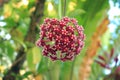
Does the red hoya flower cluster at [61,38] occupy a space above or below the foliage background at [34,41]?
below

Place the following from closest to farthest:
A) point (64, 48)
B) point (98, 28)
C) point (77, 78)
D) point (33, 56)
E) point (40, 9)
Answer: point (64, 48)
point (33, 56)
point (40, 9)
point (77, 78)
point (98, 28)

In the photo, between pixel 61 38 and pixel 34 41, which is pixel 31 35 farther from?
pixel 61 38

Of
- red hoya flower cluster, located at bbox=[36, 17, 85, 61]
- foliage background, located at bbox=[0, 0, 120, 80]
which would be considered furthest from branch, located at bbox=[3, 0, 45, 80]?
red hoya flower cluster, located at bbox=[36, 17, 85, 61]

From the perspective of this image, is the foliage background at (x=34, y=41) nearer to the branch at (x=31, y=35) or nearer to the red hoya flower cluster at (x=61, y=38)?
the branch at (x=31, y=35)

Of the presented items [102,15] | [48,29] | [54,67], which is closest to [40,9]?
[54,67]

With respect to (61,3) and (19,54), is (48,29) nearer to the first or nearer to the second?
(61,3)

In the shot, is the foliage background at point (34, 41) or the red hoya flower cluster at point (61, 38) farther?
the foliage background at point (34, 41)

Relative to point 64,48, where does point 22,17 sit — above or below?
above

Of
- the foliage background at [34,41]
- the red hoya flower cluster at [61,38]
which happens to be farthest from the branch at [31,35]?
the red hoya flower cluster at [61,38]

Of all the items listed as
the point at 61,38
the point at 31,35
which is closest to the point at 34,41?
the point at 31,35
